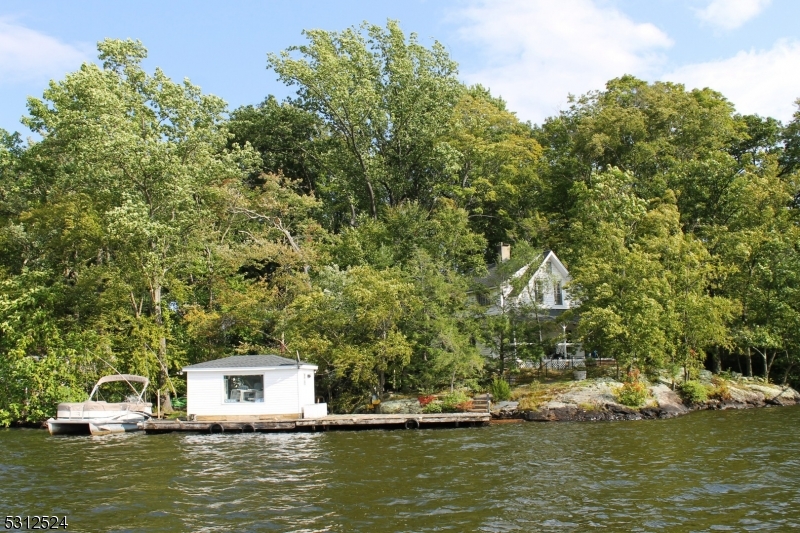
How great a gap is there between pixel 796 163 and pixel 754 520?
4958cm

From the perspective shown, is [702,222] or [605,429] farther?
[702,222]

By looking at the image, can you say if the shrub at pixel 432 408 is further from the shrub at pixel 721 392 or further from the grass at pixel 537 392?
the shrub at pixel 721 392

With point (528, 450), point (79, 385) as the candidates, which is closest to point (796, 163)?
point (528, 450)

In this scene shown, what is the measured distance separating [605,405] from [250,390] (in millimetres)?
16711

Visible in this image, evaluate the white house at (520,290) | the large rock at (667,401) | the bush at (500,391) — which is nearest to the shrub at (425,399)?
the bush at (500,391)

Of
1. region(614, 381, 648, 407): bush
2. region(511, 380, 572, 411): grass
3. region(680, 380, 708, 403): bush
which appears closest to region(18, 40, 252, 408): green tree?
Result: region(511, 380, 572, 411): grass

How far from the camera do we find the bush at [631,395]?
3275 centimetres

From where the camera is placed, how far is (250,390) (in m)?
32.9

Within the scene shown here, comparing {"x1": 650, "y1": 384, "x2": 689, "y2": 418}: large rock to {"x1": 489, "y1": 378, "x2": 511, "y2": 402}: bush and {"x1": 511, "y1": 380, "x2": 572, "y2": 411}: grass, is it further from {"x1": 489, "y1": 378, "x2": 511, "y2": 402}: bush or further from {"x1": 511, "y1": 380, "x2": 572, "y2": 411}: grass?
{"x1": 489, "y1": 378, "x2": 511, "y2": 402}: bush

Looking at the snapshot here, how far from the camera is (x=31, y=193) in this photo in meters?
46.0

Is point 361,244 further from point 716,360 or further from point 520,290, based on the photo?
point 716,360

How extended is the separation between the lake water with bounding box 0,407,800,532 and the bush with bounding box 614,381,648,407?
4983mm

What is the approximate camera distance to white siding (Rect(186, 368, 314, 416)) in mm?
32531

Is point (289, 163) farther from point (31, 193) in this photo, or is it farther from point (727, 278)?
point (727, 278)
